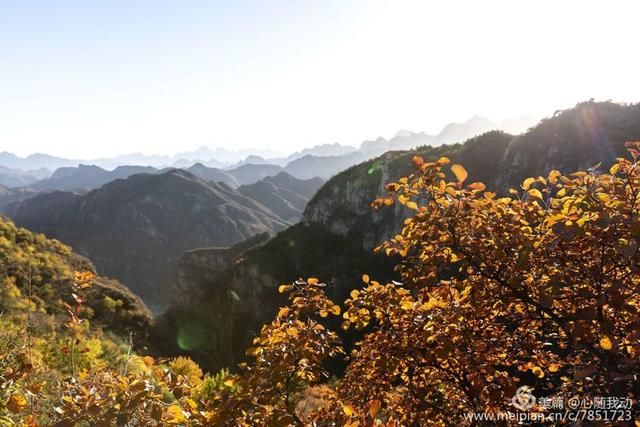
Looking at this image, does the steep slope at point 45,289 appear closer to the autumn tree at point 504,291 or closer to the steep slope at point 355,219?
the autumn tree at point 504,291

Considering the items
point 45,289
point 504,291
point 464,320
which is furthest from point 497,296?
point 45,289

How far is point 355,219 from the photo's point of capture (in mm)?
95750

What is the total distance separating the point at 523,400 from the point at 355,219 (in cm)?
9200

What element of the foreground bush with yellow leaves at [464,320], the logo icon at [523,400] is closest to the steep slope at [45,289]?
the foreground bush with yellow leaves at [464,320]

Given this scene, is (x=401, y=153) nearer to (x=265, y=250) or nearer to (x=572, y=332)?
(x=265, y=250)

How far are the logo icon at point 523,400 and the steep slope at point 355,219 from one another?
202 feet

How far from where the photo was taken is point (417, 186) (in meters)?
3.78

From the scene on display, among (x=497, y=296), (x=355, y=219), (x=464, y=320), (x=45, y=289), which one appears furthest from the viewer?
(x=355, y=219)

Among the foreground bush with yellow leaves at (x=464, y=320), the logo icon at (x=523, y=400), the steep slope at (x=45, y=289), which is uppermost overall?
the foreground bush with yellow leaves at (x=464, y=320)

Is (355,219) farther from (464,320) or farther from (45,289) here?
(464,320)

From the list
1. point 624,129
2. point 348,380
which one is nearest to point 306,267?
point 624,129

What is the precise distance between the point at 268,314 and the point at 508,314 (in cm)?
8894

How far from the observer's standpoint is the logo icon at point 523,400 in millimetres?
3957

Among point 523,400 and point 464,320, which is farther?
point 464,320
